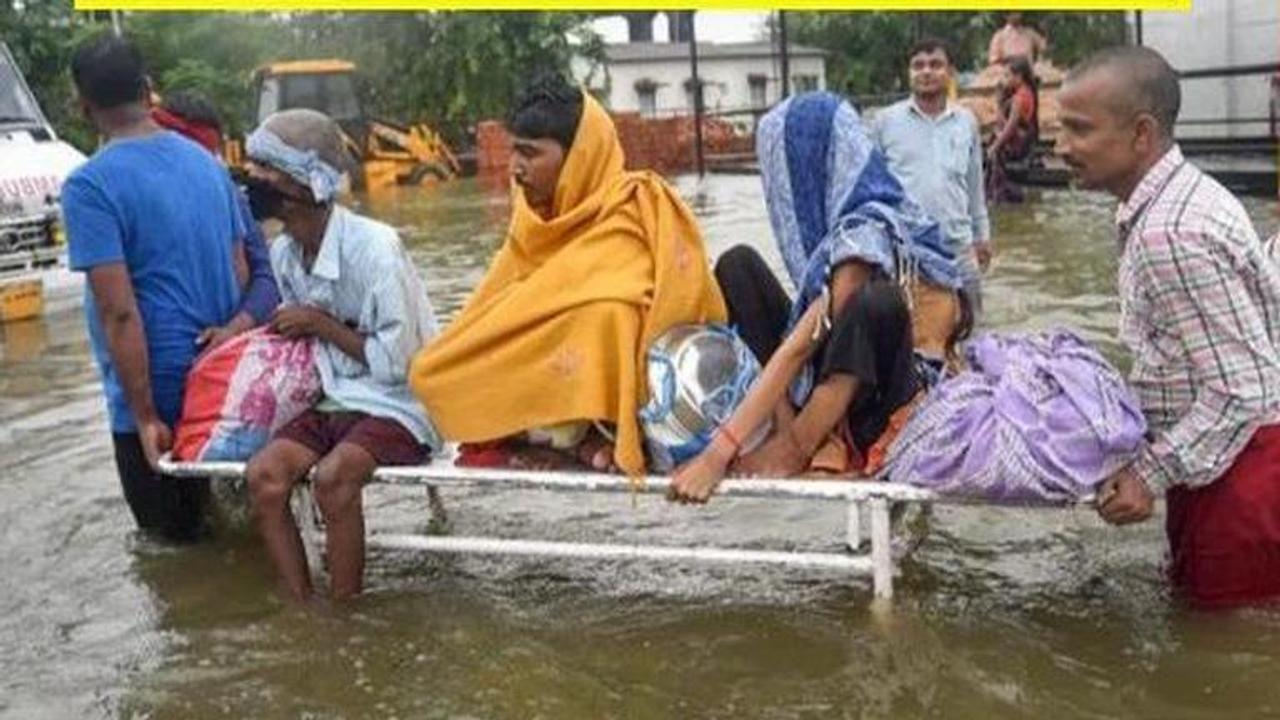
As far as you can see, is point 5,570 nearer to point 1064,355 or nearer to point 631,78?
point 1064,355

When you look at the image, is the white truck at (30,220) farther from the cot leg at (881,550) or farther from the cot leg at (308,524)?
the cot leg at (881,550)

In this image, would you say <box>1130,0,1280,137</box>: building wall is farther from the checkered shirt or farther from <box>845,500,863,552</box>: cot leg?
the checkered shirt

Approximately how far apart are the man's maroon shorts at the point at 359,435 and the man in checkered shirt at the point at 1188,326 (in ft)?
6.12

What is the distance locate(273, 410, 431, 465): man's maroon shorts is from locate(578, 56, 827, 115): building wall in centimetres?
4578

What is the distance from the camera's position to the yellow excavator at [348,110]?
2955 centimetres

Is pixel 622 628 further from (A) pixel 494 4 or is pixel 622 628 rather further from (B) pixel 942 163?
(A) pixel 494 4

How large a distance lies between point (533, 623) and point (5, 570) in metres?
1.97

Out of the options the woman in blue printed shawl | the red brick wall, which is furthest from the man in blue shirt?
the red brick wall

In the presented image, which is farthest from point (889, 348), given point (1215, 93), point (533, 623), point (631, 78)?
point (631, 78)

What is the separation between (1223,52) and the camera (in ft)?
50.2

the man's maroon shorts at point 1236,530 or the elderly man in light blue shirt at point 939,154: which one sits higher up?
the elderly man in light blue shirt at point 939,154

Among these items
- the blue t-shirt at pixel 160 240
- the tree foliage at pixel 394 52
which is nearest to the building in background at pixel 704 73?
the tree foliage at pixel 394 52

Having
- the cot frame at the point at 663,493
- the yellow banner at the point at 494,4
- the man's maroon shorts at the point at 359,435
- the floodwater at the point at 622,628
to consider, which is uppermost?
the yellow banner at the point at 494,4

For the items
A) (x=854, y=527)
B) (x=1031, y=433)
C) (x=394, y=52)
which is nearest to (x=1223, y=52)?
Result: (x=854, y=527)
